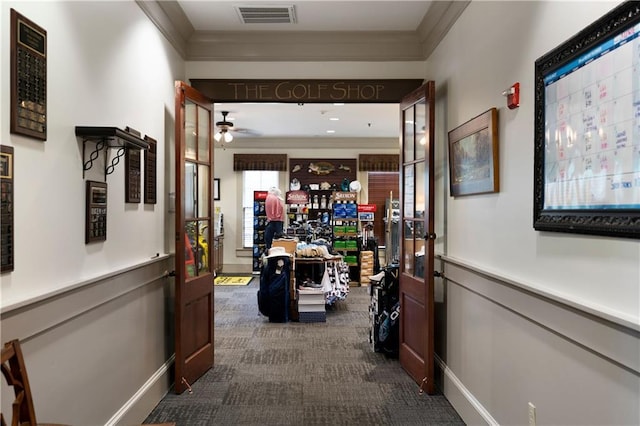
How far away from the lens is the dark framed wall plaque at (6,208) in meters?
1.45

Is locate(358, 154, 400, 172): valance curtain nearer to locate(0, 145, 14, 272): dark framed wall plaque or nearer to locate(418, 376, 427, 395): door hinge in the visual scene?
locate(418, 376, 427, 395): door hinge

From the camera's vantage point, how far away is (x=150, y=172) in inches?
112

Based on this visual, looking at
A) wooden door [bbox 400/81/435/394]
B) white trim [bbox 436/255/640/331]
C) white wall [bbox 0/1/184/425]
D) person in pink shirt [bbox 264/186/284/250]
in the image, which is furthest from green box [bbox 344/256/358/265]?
white trim [bbox 436/255/640/331]

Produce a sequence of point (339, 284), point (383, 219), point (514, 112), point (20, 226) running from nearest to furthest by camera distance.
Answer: point (20, 226)
point (514, 112)
point (339, 284)
point (383, 219)

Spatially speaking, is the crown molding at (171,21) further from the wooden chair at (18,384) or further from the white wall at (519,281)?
the wooden chair at (18,384)

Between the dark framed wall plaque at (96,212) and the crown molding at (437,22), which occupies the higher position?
the crown molding at (437,22)

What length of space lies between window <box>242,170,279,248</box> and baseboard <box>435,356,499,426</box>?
257 inches

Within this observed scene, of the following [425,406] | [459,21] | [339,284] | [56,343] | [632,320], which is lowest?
[425,406]

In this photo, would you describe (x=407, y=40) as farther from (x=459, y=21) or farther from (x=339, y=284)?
(x=339, y=284)

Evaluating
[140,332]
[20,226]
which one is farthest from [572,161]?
[140,332]

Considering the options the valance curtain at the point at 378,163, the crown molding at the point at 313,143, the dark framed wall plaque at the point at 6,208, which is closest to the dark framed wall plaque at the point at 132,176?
the dark framed wall plaque at the point at 6,208

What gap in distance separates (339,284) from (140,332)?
3331 mm

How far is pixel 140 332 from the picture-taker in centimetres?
273

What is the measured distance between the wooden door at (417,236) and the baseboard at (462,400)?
12 centimetres
